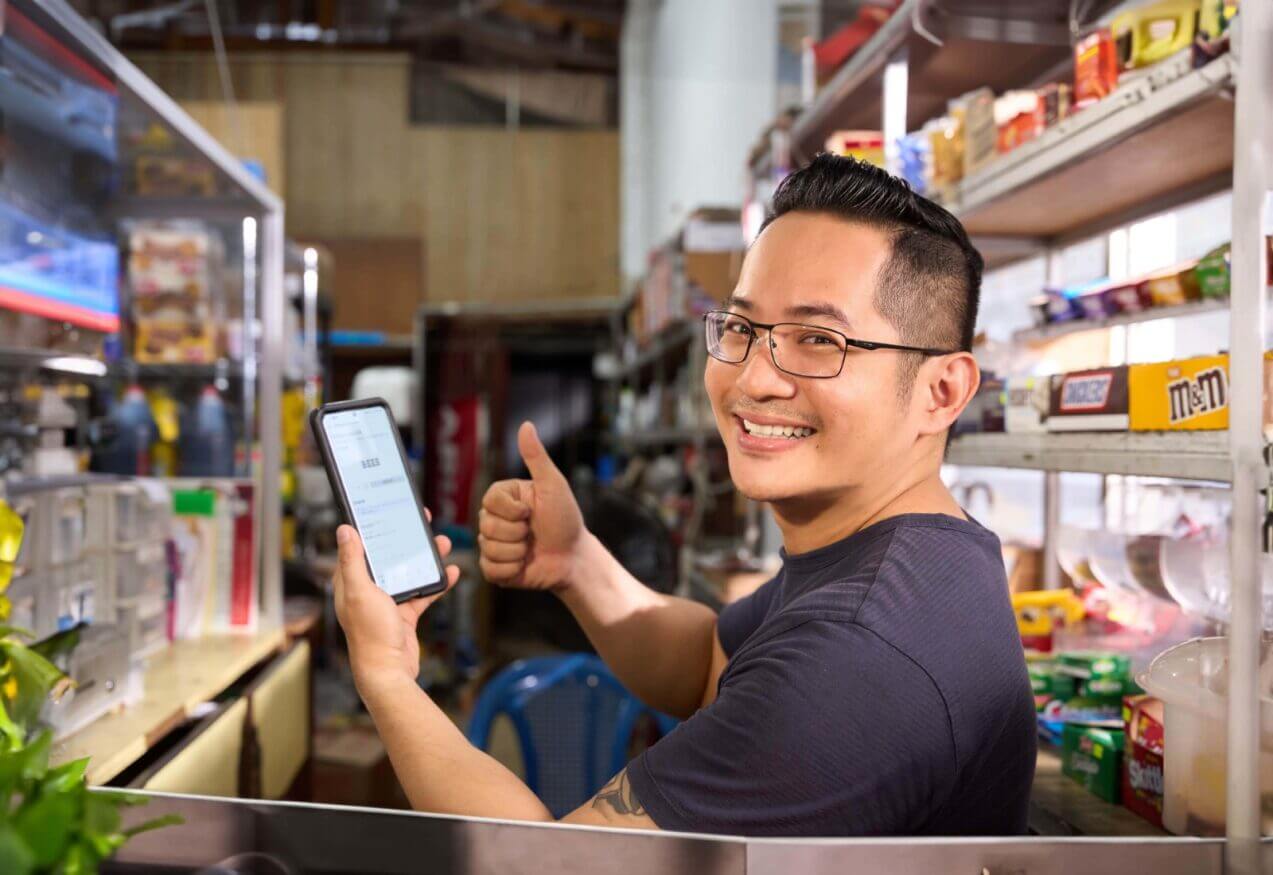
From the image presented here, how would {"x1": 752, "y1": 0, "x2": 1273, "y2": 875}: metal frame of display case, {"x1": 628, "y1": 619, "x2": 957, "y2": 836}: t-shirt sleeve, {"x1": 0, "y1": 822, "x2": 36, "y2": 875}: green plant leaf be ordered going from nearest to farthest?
{"x1": 0, "y1": 822, "x2": 36, "y2": 875}: green plant leaf < {"x1": 628, "y1": 619, "x2": 957, "y2": 836}: t-shirt sleeve < {"x1": 752, "y1": 0, "x2": 1273, "y2": 875}: metal frame of display case

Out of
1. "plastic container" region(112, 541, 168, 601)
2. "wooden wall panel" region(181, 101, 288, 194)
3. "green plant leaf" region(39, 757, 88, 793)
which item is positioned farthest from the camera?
"wooden wall panel" region(181, 101, 288, 194)

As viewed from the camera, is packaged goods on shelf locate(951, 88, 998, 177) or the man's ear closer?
the man's ear

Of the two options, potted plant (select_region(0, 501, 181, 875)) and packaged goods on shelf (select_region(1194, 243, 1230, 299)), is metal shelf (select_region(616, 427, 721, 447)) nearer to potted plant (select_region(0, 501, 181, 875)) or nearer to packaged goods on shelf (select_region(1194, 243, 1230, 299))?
packaged goods on shelf (select_region(1194, 243, 1230, 299))

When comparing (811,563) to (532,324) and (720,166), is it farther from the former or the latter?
(532,324)

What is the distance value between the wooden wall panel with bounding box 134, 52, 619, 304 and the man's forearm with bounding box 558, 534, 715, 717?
28.8 feet

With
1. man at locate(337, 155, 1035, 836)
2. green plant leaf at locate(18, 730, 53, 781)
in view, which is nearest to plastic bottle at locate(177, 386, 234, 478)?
man at locate(337, 155, 1035, 836)

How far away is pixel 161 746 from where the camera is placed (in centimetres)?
218

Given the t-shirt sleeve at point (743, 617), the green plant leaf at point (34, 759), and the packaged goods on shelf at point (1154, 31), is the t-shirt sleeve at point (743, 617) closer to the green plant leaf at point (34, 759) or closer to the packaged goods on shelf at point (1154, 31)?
the packaged goods on shelf at point (1154, 31)

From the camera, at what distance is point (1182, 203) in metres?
2.04

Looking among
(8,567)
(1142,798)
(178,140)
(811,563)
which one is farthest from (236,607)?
(1142,798)

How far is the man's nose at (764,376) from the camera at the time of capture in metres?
1.26

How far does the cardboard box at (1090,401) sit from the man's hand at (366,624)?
1.00 meters

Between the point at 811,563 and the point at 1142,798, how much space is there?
0.58 m

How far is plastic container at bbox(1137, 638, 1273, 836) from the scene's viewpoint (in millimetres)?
1244
